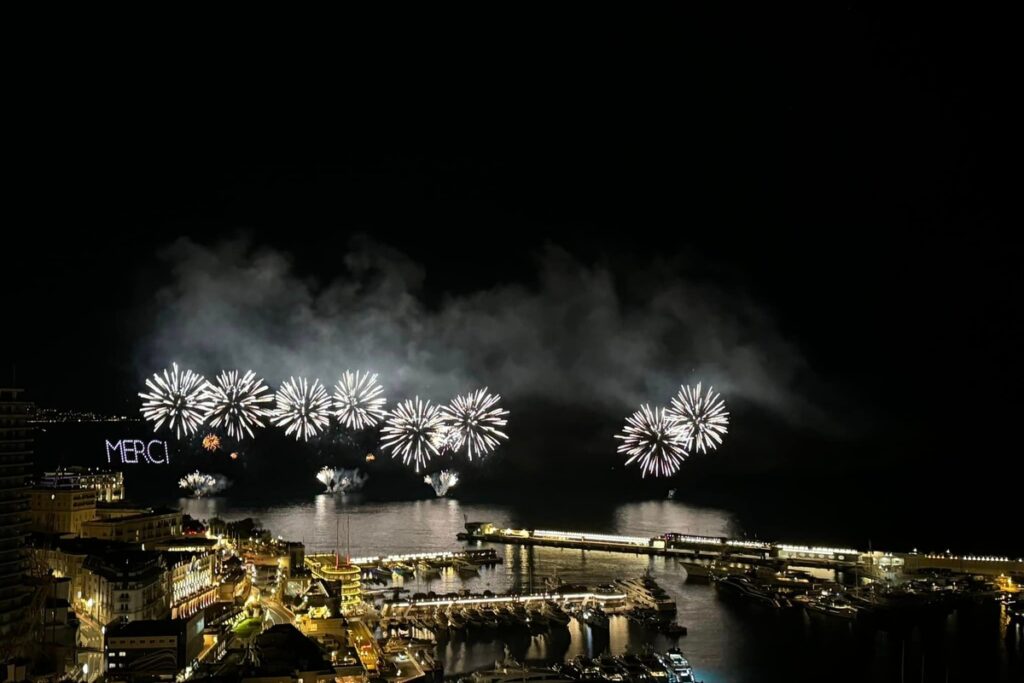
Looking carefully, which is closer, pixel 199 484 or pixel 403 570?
pixel 403 570

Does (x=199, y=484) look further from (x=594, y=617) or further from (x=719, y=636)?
(x=719, y=636)

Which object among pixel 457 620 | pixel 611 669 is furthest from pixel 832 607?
pixel 457 620

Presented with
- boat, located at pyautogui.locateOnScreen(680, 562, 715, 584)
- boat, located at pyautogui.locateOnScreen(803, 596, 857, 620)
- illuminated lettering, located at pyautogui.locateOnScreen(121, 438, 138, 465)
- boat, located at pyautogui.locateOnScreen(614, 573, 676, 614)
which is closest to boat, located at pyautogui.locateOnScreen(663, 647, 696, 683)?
boat, located at pyautogui.locateOnScreen(614, 573, 676, 614)

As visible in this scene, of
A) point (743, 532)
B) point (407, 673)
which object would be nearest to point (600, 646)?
point (407, 673)

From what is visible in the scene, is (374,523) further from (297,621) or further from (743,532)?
(297,621)

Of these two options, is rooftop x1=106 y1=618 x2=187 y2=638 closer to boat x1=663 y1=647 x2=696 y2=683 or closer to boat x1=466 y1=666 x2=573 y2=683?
boat x1=466 y1=666 x2=573 y2=683
